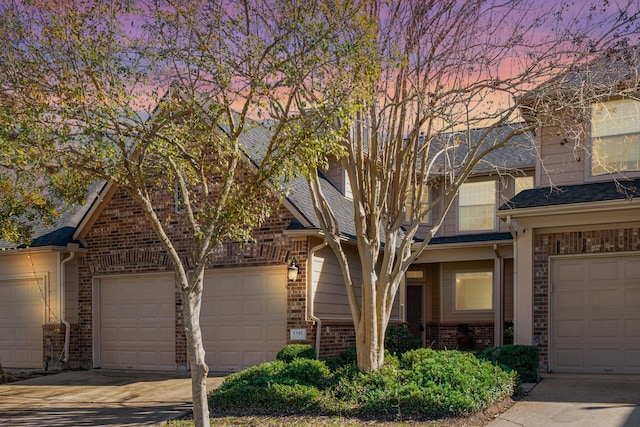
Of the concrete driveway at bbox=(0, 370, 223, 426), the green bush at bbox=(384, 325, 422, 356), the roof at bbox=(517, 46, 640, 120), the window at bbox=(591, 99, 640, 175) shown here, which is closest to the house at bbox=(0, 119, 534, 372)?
the concrete driveway at bbox=(0, 370, 223, 426)

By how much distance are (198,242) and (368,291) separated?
3.49 metres

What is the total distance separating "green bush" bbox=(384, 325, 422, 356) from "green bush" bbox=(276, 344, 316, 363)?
1493 mm

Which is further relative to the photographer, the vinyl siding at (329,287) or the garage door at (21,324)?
the garage door at (21,324)

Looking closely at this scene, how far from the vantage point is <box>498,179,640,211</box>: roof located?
12.8 m

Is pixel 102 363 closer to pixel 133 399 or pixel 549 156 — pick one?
pixel 133 399

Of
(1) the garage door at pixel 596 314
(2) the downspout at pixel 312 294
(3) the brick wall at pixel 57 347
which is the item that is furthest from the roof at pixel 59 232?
(1) the garage door at pixel 596 314

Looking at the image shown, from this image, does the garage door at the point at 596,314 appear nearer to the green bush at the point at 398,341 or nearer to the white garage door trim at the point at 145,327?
the green bush at the point at 398,341

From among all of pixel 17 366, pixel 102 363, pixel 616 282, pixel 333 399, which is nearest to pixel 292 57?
pixel 333 399

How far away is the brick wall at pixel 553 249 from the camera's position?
13.2 meters

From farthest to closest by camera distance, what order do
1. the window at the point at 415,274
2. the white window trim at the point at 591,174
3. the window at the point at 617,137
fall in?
the window at the point at 415,274
the window at the point at 617,137
the white window trim at the point at 591,174

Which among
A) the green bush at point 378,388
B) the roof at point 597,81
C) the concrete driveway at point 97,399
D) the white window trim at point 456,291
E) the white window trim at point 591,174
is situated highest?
the roof at point 597,81

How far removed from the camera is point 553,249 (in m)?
13.8

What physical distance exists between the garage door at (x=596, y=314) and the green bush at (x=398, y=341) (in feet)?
9.02

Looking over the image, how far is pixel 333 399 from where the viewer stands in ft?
34.6
